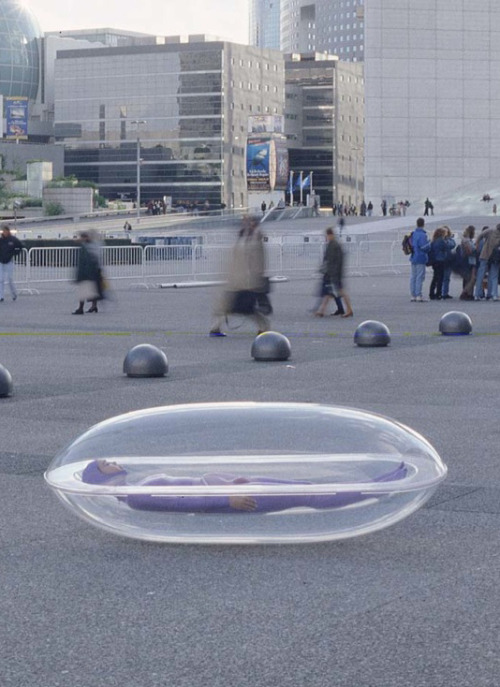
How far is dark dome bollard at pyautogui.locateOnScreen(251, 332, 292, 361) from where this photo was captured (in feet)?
50.5

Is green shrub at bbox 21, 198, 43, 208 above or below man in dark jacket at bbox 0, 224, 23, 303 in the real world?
above

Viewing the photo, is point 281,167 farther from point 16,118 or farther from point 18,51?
point 18,51

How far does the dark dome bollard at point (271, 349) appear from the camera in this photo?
15383 millimetres

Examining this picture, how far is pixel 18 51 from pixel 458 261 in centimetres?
14553

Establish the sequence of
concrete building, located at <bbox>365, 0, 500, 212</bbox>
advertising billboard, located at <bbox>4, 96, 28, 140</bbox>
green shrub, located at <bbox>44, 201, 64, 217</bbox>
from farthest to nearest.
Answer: advertising billboard, located at <bbox>4, 96, 28, 140</bbox>, concrete building, located at <bbox>365, 0, 500, 212</bbox>, green shrub, located at <bbox>44, 201, 64, 217</bbox>

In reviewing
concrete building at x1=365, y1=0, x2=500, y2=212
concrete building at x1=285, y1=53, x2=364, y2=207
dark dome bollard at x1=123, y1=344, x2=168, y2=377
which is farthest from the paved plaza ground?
concrete building at x1=285, y1=53, x2=364, y2=207

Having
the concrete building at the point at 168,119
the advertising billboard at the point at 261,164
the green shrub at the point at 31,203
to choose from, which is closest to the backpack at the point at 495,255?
the green shrub at the point at 31,203

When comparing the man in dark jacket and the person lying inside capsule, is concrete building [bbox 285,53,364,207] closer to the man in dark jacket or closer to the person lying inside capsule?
the man in dark jacket

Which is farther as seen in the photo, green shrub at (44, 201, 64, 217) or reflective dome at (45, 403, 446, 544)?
green shrub at (44, 201, 64, 217)

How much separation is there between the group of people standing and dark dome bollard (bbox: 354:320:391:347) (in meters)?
9.70

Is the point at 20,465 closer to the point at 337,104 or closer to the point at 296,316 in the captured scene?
the point at 296,316

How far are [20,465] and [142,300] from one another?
68.2 ft

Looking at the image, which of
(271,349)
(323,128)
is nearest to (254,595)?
(271,349)

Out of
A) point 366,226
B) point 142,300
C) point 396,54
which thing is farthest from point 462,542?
point 396,54
